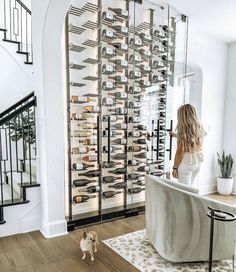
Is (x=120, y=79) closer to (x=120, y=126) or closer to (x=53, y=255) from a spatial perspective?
(x=120, y=126)

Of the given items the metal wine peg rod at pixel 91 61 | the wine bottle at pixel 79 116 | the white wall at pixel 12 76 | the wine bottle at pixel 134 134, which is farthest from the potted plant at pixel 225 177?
the white wall at pixel 12 76

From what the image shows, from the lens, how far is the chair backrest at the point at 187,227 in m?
2.08

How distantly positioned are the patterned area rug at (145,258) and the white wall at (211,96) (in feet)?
8.06

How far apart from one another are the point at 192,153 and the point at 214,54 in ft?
9.05

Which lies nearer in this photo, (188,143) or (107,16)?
(188,143)

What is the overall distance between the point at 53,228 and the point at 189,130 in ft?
6.32

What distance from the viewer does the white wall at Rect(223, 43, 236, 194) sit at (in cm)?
474

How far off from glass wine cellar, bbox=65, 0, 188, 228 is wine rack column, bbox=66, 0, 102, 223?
1cm

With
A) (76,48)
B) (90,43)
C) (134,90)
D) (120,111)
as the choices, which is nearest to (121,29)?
(90,43)

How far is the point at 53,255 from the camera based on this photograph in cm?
237

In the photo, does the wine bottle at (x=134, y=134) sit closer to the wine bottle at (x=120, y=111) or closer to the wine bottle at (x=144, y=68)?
the wine bottle at (x=120, y=111)

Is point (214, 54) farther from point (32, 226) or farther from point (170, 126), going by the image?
point (32, 226)

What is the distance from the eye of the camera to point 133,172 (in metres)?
3.65

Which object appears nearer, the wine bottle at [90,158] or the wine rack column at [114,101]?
the wine bottle at [90,158]
